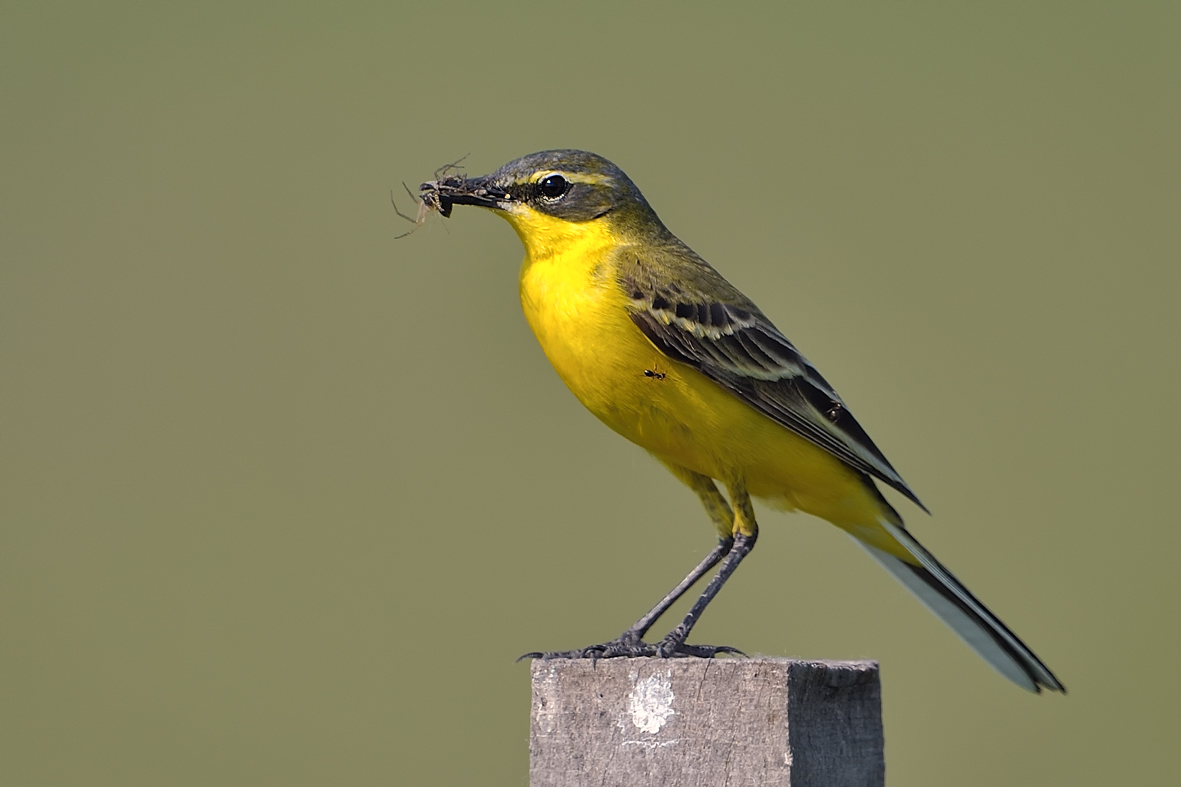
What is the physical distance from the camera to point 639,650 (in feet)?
11.1

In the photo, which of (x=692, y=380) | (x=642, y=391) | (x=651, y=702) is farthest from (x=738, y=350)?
(x=651, y=702)

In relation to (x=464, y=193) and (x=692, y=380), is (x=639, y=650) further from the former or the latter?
(x=464, y=193)

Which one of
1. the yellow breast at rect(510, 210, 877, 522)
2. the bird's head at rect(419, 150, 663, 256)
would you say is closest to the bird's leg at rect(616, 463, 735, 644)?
the yellow breast at rect(510, 210, 877, 522)

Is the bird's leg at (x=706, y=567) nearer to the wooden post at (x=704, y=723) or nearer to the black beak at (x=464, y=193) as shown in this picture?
the wooden post at (x=704, y=723)

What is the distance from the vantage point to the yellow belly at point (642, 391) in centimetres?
386

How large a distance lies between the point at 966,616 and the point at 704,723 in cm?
182

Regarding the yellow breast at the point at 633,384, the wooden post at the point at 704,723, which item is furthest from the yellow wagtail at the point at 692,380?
the wooden post at the point at 704,723

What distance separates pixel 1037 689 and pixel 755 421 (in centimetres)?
135

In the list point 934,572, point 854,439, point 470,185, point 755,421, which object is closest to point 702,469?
point 755,421

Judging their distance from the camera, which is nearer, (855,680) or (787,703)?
(787,703)

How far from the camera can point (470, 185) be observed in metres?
4.26

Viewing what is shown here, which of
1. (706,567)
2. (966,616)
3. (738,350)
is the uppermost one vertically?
(738,350)

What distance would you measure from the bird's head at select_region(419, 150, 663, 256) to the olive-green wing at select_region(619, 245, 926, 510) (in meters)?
0.25

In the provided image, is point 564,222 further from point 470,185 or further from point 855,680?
point 855,680
